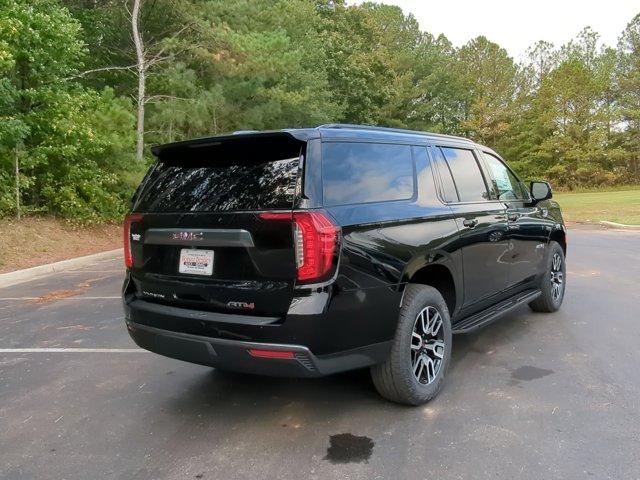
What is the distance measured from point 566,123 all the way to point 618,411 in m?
53.9

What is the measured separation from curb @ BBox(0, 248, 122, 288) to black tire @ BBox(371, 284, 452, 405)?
828 cm

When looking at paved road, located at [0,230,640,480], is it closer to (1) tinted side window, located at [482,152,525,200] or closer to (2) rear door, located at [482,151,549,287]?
(2) rear door, located at [482,151,549,287]

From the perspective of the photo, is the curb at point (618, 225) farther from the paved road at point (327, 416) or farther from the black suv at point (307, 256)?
the black suv at point (307, 256)

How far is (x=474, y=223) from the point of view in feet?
14.1

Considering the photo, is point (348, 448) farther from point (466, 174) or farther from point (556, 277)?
point (556, 277)

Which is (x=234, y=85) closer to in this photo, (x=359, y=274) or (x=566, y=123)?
(x=359, y=274)

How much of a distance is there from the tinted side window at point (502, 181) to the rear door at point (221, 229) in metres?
2.58

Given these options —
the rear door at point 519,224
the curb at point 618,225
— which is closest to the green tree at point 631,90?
the curb at point 618,225

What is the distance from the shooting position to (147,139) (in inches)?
732

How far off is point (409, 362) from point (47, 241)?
12205 mm

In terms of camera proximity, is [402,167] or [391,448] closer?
[391,448]

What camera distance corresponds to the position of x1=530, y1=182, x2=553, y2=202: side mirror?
573cm

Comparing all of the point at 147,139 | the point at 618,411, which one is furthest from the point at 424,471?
the point at 147,139

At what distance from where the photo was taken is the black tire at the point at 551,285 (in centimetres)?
579
